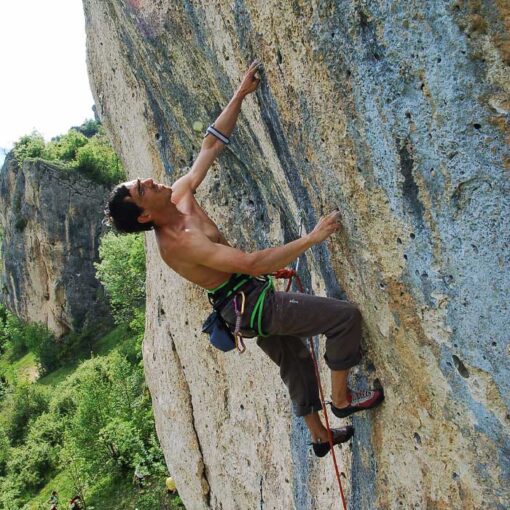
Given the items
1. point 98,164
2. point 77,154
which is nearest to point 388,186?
point 98,164

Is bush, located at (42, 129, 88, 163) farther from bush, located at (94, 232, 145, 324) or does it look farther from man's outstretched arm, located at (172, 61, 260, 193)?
man's outstretched arm, located at (172, 61, 260, 193)

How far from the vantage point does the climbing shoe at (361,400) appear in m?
4.16

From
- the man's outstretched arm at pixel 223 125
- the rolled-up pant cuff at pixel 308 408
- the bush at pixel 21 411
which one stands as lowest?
the bush at pixel 21 411

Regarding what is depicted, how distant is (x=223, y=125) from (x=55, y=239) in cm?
3227

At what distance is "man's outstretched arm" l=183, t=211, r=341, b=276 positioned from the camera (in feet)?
12.0

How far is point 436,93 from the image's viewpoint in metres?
2.79

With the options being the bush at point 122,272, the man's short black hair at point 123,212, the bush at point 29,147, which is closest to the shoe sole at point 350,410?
the man's short black hair at point 123,212

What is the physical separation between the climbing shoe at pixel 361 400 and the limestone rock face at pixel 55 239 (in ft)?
107

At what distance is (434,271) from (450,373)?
686 millimetres

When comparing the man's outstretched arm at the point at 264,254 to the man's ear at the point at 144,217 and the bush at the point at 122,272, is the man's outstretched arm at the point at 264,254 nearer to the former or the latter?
the man's ear at the point at 144,217

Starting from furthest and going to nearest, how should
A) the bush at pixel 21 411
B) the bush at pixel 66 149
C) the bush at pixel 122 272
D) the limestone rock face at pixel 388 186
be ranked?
1. the bush at pixel 66 149
2. the bush at pixel 21 411
3. the bush at pixel 122 272
4. the limestone rock face at pixel 388 186

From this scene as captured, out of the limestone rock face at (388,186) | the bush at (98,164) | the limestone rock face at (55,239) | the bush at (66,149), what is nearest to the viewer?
the limestone rock face at (388,186)

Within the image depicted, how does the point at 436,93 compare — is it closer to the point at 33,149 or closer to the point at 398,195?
the point at 398,195

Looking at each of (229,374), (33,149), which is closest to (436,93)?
(229,374)
